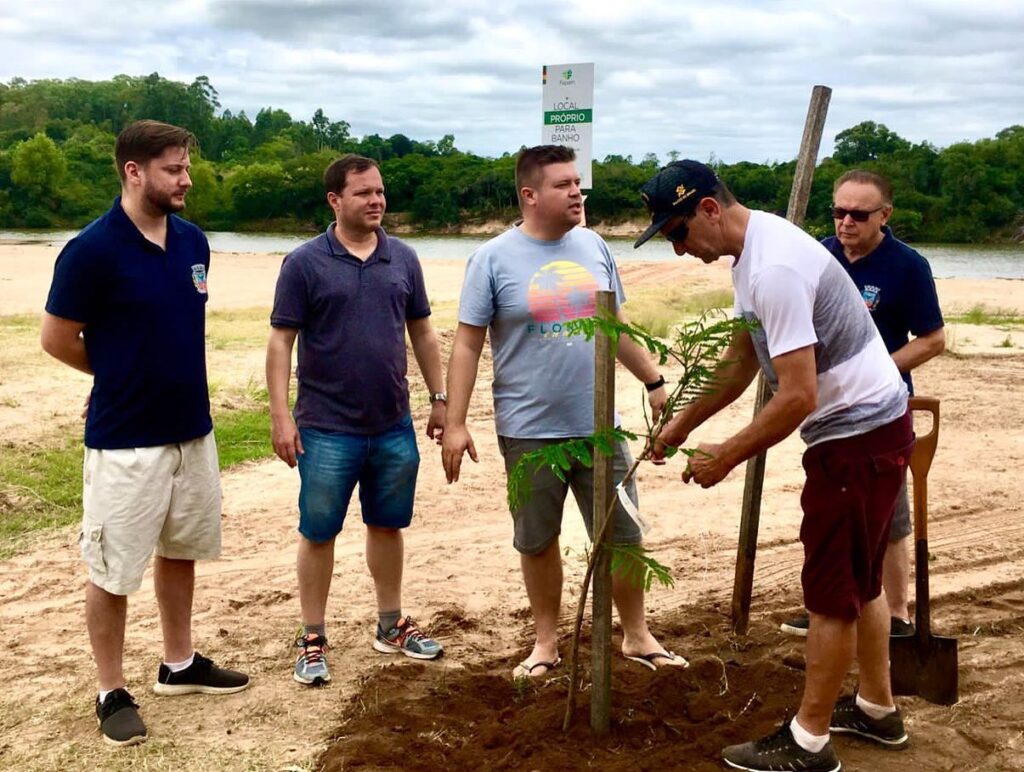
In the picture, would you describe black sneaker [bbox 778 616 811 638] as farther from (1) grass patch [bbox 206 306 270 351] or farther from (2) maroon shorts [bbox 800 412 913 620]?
(1) grass patch [bbox 206 306 270 351]

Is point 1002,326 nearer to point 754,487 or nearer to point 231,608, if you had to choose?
point 754,487

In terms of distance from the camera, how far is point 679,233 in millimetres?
3363

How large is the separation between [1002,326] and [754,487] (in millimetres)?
13281

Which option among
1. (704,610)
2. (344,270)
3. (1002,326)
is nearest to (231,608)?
(344,270)

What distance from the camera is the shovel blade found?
167 inches

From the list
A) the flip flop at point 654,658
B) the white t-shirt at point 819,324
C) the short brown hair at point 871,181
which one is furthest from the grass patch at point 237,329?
the white t-shirt at point 819,324

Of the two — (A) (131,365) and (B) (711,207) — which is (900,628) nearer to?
(B) (711,207)

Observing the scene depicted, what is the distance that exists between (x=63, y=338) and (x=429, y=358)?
158cm

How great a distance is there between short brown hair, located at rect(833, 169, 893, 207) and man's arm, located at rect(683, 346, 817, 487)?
1686 millimetres

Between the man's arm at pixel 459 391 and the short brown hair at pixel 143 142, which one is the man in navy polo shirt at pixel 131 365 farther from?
the man's arm at pixel 459 391

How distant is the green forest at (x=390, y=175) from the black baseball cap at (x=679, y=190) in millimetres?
21331

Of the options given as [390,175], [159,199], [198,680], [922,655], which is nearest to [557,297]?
[159,199]

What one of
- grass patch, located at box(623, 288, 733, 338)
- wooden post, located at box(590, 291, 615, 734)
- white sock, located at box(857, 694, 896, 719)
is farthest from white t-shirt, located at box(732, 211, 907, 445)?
grass patch, located at box(623, 288, 733, 338)

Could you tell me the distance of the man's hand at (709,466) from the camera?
11.3 feet
